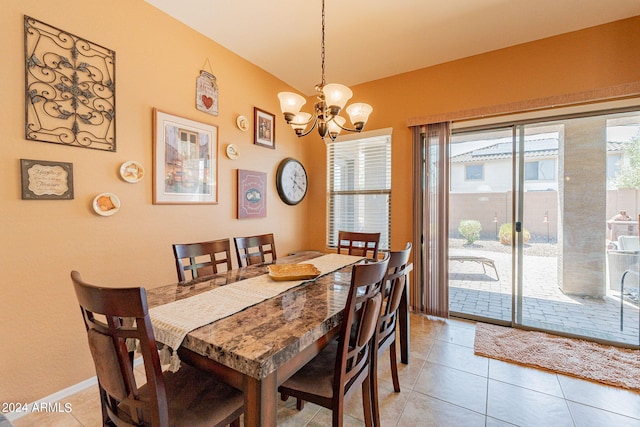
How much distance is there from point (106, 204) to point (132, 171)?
304mm

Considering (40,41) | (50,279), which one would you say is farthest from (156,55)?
(50,279)

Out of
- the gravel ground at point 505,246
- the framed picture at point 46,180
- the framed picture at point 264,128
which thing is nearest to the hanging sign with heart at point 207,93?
the framed picture at point 264,128

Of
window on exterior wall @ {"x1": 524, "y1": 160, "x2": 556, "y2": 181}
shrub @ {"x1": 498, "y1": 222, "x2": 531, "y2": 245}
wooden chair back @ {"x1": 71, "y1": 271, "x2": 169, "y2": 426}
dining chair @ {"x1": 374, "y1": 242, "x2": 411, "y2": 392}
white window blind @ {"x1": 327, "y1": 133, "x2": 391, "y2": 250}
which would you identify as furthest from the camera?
white window blind @ {"x1": 327, "y1": 133, "x2": 391, "y2": 250}

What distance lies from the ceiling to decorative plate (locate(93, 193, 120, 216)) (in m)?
1.59

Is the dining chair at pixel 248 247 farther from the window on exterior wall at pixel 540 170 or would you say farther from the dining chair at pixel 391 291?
the window on exterior wall at pixel 540 170

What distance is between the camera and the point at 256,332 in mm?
1033

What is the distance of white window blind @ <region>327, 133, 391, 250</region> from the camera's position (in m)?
3.46

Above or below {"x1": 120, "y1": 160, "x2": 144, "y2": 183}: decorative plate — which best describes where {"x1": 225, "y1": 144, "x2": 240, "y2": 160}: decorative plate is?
above

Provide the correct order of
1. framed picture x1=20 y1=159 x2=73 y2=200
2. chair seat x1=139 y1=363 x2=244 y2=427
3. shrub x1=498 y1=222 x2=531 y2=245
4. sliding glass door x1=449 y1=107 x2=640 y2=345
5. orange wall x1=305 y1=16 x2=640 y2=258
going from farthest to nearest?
shrub x1=498 y1=222 x2=531 y2=245
sliding glass door x1=449 y1=107 x2=640 y2=345
orange wall x1=305 y1=16 x2=640 y2=258
framed picture x1=20 y1=159 x2=73 y2=200
chair seat x1=139 y1=363 x2=244 y2=427

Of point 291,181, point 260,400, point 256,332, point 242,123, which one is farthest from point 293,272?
point 291,181

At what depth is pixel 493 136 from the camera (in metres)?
2.94

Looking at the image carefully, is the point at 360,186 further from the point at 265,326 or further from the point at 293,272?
the point at 265,326

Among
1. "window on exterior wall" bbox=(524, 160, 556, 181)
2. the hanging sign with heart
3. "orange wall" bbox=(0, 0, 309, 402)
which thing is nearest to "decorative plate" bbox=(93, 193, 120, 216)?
"orange wall" bbox=(0, 0, 309, 402)

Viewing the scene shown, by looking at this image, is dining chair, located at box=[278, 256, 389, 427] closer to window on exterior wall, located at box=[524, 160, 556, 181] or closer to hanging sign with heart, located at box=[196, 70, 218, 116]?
hanging sign with heart, located at box=[196, 70, 218, 116]
